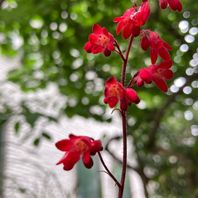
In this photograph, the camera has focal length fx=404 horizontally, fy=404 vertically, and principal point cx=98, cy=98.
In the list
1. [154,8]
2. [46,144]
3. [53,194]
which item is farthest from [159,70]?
[46,144]

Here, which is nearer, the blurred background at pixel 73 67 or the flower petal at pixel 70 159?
the flower petal at pixel 70 159

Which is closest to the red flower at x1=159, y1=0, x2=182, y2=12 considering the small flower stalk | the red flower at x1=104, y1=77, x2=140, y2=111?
the small flower stalk

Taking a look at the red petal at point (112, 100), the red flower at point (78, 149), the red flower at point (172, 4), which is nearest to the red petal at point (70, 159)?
the red flower at point (78, 149)

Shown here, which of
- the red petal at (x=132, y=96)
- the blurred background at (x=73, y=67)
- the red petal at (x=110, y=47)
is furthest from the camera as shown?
the blurred background at (x=73, y=67)

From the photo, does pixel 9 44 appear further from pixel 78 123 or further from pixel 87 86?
pixel 78 123

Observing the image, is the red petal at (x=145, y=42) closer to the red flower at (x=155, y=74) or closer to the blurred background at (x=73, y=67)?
the red flower at (x=155, y=74)

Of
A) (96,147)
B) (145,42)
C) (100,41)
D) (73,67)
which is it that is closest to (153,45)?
(145,42)

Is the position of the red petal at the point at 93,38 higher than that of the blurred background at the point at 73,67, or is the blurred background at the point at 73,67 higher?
the blurred background at the point at 73,67
